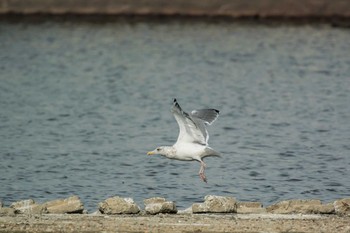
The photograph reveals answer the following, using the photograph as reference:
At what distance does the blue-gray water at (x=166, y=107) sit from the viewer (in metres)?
22.2

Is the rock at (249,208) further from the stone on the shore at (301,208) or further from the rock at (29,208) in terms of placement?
the rock at (29,208)

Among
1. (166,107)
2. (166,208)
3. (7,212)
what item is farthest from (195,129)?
(166,107)

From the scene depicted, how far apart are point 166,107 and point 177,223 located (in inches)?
630

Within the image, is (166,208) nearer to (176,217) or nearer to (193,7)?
(176,217)

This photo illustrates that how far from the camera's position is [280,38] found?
46.8m

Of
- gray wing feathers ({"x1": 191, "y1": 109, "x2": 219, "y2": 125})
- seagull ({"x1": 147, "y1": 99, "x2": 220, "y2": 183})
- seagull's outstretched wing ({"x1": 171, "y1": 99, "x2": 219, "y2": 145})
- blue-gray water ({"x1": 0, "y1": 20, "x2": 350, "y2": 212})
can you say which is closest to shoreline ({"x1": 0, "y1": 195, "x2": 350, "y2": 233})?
seagull ({"x1": 147, "y1": 99, "x2": 220, "y2": 183})

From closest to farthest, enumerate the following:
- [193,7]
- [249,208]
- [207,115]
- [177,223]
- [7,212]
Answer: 1. [177,223]
2. [7,212]
3. [249,208]
4. [207,115]
5. [193,7]

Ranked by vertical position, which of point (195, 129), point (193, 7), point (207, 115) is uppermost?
point (193, 7)

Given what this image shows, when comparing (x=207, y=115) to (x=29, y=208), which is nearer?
(x=29, y=208)

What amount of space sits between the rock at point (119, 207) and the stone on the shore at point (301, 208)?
1.90 metres

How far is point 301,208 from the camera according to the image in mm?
17938

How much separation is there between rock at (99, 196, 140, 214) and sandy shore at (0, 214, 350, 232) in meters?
0.20

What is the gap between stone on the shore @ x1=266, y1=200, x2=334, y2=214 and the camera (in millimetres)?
17906

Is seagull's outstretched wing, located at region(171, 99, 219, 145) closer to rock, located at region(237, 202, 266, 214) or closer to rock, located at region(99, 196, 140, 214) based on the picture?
rock, located at region(237, 202, 266, 214)
